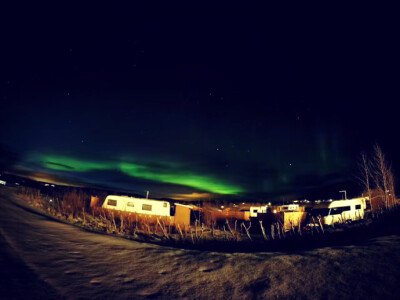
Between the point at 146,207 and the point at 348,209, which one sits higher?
the point at 348,209

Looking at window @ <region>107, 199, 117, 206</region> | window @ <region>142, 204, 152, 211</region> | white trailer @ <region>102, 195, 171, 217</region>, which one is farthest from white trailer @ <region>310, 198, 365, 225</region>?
window @ <region>107, 199, 117, 206</region>

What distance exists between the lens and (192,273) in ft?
14.0

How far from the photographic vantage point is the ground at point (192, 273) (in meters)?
3.29

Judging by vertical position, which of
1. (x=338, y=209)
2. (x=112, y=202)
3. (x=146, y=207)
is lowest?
(x=146, y=207)

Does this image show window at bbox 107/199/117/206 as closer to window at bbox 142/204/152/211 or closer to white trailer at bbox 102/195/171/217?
white trailer at bbox 102/195/171/217

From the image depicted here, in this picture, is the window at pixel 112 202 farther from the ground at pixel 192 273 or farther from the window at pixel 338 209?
the window at pixel 338 209

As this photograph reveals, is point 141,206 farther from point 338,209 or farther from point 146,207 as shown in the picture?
point 338,209

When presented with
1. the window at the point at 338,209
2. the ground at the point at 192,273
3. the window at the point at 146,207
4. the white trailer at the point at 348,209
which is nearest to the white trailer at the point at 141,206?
the window at the point at 146,207

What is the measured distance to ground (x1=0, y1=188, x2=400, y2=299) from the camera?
3293 mm

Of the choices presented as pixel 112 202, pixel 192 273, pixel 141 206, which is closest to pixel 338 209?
pixel 141 206

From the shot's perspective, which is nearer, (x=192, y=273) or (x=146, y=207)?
(x=192, y=273)

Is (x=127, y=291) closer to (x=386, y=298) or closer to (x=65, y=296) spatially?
(x=65, y=296)

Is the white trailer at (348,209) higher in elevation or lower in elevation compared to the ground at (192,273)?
higher

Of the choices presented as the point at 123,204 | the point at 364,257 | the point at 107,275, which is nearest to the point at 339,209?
the point at 364,257
